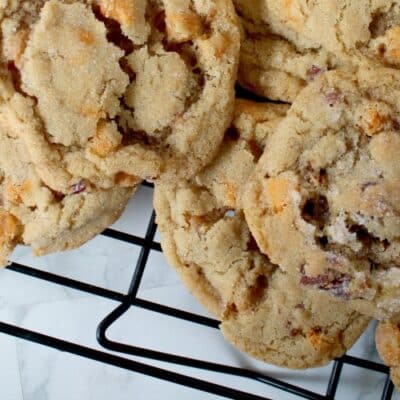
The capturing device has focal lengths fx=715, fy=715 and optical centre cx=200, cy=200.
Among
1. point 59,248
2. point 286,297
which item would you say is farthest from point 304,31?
point 59,248

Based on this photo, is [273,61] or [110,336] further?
[110,336]

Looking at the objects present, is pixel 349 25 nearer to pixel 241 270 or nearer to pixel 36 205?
pixel 241 270

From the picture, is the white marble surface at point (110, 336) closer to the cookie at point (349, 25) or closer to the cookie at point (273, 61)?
the cookie at point (273, 61)

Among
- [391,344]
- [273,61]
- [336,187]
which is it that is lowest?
[391,344]

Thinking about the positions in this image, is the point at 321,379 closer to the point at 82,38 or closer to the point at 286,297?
the point at 286,297

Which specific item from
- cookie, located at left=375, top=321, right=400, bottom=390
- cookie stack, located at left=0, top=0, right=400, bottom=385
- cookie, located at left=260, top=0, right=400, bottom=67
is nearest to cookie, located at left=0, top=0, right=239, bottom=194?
cookie stack, located at left=0, top=0, right=400, bottom=385

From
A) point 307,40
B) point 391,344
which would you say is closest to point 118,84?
point 307,40
